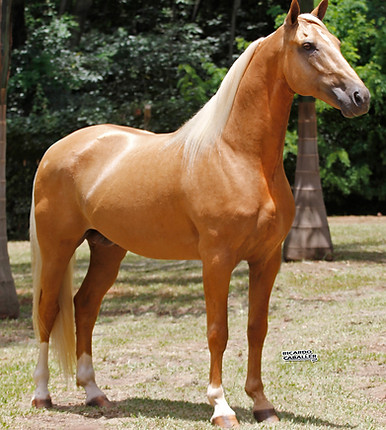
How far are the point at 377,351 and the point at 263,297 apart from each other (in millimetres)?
2093

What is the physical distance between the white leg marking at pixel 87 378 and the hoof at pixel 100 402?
0.7 inches

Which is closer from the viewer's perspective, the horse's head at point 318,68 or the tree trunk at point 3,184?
the horse's head at point 318,68

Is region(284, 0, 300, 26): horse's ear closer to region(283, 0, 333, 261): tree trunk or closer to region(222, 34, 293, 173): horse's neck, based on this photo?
region(222, 34, 293, 173): horse's neck

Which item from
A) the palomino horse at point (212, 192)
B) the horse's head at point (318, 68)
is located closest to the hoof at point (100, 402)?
the palomino horse at point (212, 192)

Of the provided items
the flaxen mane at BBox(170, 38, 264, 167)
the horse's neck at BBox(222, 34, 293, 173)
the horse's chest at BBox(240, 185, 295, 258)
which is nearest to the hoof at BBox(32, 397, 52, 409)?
the horse's chest at BBox(240, 185, 295, 258)

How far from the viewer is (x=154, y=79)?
18.1m

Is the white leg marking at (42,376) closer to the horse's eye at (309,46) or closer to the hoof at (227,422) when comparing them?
the hoof at (227,422)

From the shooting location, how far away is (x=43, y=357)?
4.61 metres

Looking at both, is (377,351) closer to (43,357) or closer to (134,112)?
(43,357)

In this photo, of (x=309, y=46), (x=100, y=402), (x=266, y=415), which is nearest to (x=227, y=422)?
(x=266, y=415)

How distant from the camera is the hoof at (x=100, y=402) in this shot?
4.54 m

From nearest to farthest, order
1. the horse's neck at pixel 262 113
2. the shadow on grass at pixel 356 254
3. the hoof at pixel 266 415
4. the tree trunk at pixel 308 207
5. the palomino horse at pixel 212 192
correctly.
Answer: the palomino horse at pixel 212 192 < the horse's neck at pixel 262 113 < the hoof at pixel 266 415 < the tree trunk at pixel 308 207 < the shadow on grass at pixel 356 254

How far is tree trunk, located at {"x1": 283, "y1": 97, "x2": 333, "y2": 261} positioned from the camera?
10172 mm

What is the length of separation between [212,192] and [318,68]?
871 mm
